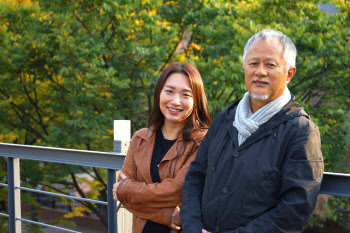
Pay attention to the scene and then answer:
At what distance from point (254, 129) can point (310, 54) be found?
1005 cm

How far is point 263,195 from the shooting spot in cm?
163

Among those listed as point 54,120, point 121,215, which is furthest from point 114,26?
point 121,215

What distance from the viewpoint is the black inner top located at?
7.30ft

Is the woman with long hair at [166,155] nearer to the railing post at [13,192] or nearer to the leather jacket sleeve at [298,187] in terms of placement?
the leather jacket sleeve at [298,187]

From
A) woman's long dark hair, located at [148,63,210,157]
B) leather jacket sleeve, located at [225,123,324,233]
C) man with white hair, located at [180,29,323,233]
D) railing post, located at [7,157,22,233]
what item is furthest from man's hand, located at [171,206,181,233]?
railing post, located at [7,157,22,233]

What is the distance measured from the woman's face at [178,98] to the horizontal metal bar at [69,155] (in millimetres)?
655

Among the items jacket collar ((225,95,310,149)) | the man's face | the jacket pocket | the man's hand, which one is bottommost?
the man's hand

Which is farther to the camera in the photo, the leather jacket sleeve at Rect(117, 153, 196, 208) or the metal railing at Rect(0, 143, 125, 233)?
the metal railing at Rect(0, 143, 125, 233)

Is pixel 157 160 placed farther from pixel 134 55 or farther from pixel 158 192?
pixel 134 55

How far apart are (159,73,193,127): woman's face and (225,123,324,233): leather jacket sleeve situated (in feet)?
2.64

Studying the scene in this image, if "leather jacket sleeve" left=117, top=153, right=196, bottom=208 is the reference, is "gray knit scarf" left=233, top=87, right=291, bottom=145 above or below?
above

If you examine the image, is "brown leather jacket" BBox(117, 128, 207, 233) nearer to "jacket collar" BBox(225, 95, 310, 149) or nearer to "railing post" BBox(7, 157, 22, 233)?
"jacket collar" BBox(225, 95, 310, 149)

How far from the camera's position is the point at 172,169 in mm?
2207

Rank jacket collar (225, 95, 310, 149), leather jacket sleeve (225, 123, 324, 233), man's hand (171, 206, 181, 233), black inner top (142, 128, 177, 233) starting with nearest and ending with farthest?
leather jacket sleeve (225, 123, 324, 233) → jacket collar (225, 95, 310, 149) → man's hand (171, 206, 181, 233) → black inner top (142, 128, 177, 233)
